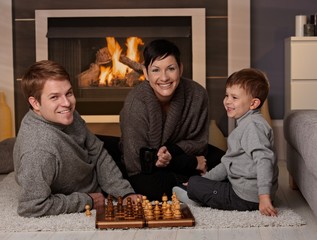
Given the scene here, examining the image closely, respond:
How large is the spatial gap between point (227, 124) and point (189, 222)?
2274mm

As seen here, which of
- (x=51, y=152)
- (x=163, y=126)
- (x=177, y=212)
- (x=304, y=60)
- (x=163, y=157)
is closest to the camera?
(x=177, y=212)

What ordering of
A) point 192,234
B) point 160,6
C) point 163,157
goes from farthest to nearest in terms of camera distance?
point 160,6, point 163,157, point 192,234

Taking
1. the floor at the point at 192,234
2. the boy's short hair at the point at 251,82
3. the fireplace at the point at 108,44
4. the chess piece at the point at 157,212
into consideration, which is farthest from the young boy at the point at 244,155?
the fireplace at the point at 108,44

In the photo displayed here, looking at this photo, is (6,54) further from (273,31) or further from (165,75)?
(165,75)

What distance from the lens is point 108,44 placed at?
486cm

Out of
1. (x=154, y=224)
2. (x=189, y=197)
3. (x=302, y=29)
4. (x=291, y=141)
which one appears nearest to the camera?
(x=154, y=224)

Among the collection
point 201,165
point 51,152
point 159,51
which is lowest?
point 201,165

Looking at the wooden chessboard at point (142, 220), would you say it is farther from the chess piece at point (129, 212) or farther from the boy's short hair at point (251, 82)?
the boy's short hair at point (251, 82)

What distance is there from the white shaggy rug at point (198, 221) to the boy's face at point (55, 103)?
0.38 metres

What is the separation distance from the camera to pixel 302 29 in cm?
450

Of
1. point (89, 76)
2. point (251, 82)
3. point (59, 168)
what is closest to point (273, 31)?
point (89, 76)

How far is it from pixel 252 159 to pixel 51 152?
77 centimetres

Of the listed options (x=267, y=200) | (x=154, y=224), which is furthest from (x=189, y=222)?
(x=267, y=200)

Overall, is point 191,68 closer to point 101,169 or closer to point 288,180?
point 288,180
